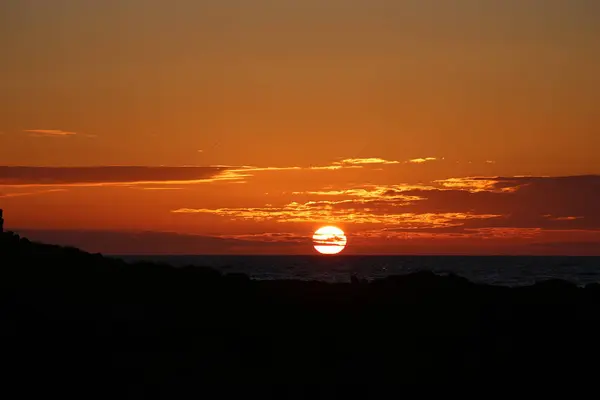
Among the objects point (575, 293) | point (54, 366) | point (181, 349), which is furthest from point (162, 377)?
point (575, 293)

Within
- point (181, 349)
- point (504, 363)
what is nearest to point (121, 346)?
point (181, 349)

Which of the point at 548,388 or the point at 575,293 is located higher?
the point at 575,293

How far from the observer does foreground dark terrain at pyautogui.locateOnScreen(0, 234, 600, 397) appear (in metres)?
19.7

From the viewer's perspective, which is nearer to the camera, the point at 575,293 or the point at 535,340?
the point at 535,340

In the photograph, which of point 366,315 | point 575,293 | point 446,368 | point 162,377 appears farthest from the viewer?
point 575,293

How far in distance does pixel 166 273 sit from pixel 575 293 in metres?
11.9

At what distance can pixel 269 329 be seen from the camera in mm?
21984

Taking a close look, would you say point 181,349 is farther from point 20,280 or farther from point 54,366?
point 20,280

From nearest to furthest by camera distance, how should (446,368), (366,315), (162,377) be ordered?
(162,377) < (446,368) < (366,315)

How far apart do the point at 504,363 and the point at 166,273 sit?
10.3m

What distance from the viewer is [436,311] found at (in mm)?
23156

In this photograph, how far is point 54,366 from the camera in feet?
63.8

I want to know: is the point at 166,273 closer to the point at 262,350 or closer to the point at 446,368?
the point at 262,350

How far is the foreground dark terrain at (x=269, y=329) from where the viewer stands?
1973 cm
